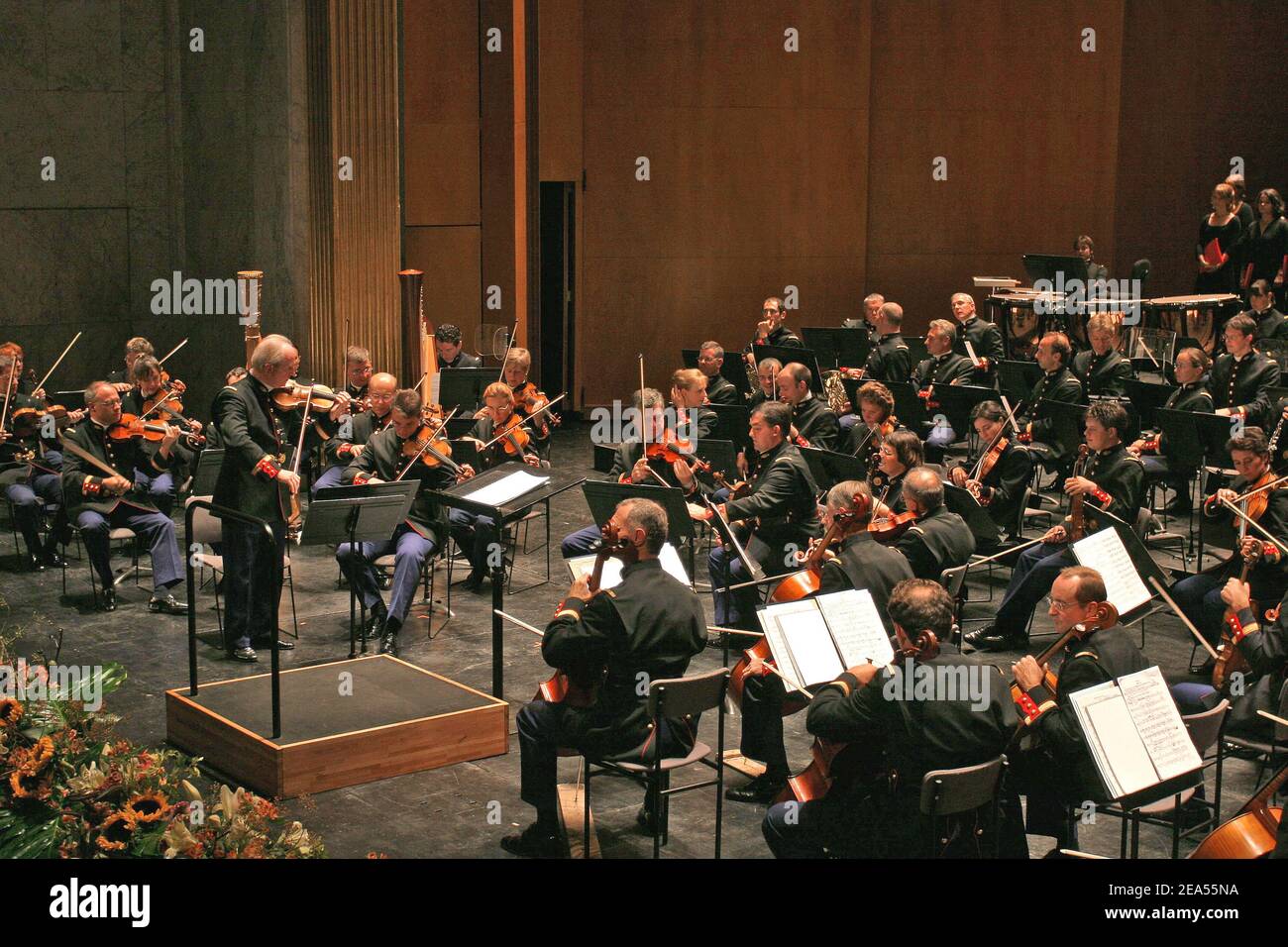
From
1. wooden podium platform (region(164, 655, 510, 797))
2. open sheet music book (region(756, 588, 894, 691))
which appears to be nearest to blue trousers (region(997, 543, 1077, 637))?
open sheet music book (region(756, 588, 894, 691))

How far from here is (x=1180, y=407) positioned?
32.8 feet

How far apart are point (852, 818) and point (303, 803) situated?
87.9 inches

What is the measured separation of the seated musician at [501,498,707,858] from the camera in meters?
5.31

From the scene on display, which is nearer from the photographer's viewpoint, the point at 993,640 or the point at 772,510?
the point at 772,510

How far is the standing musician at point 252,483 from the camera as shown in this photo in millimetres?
7445

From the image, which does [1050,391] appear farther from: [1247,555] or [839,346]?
[1247,555]

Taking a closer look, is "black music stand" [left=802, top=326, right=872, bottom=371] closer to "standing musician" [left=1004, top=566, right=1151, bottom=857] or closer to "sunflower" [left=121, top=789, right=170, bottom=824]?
"standing musician" [left=1004, top=566, right=1151, bottom=857]

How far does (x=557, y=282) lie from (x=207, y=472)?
7180 millimetres

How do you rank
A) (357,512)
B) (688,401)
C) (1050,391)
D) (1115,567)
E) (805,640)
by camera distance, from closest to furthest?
(805,640) → (1115,567) → (357,512) → (688,401) → (1050,391)

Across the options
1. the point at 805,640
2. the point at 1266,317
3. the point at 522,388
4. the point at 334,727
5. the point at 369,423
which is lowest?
the point at 334,727

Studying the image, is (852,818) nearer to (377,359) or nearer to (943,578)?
(943,578)

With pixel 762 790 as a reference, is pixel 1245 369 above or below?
above

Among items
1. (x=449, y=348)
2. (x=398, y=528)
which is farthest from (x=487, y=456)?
(x=449, y=348)

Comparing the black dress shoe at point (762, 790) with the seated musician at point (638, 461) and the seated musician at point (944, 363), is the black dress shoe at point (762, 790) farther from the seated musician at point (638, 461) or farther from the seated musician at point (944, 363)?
the seated musician at point (944, 363)
